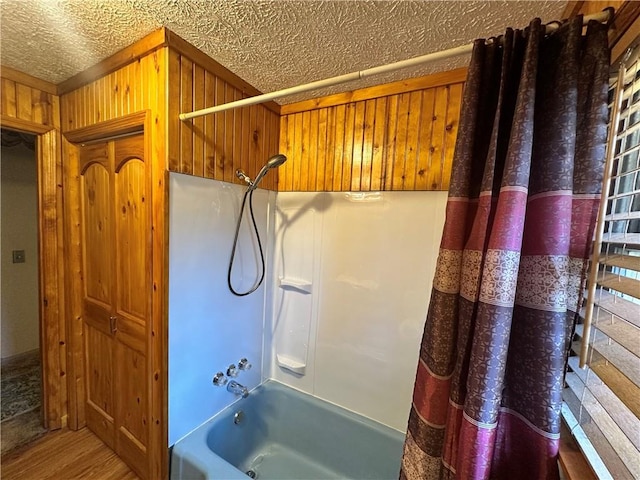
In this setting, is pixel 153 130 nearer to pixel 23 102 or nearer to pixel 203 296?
pixel 203 296

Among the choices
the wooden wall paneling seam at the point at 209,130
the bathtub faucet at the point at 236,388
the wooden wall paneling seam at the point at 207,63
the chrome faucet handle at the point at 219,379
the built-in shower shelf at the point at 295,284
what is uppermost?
the wooden wall paneling seam at the point at 207,63

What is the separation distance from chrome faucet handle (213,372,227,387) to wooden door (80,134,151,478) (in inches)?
13.2

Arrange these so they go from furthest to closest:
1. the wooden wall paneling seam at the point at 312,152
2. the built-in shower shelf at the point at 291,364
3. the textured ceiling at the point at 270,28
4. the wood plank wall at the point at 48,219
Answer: the built-in shower shelf at the point at 291,364
the wooden wall paneling seam at the point at 312,152
the wood plank wall at the point at 48,219
the textured ceiling at the point at 270,28

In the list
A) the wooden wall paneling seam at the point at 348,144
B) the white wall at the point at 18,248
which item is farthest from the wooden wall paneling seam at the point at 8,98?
the wooden wall paneling seam at the point at 348,144

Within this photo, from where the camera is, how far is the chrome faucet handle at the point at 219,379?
160cm

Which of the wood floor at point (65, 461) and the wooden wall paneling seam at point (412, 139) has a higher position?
the wooden wall paneling seam at point (412, 139)

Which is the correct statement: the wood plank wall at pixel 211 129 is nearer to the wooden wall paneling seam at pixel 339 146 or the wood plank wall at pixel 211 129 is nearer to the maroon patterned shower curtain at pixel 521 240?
the wooden wall paneling seam at pixel 339 146

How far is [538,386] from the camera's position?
2.26 feet

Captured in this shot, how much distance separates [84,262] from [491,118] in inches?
90.8

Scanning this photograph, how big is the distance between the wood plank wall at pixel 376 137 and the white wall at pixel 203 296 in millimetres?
452

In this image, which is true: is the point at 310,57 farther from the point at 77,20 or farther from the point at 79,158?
the point at 79,158

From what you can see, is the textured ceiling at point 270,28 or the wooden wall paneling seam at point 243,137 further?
the wooden wall paneling seam at point 243,137

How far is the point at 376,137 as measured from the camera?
160 cm

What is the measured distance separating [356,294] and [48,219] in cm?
201
